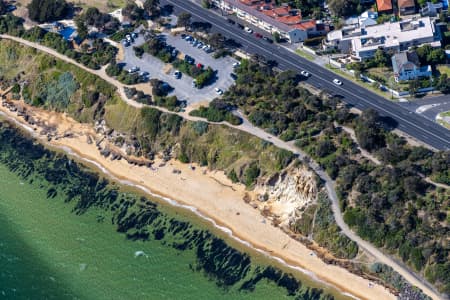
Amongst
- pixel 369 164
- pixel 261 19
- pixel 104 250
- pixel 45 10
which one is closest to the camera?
pixel 369 164

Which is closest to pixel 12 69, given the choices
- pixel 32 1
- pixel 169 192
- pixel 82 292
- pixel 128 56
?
pixel 32 1

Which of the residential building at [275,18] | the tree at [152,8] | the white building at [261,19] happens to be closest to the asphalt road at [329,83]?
the white building at [261,19]

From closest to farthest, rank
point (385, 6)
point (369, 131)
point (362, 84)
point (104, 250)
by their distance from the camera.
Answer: point (104, 250) < point (369, 131) < point (362, 84) < point (385, 6)

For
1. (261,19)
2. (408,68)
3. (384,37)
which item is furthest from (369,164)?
(261,19)

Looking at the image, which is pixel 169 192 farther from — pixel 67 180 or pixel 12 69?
pixel 12 69

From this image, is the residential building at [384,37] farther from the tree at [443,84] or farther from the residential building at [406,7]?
the tree at [443,84]

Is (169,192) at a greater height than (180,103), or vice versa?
(180,103)

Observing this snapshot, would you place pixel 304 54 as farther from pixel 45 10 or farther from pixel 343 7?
pixel 45 10
